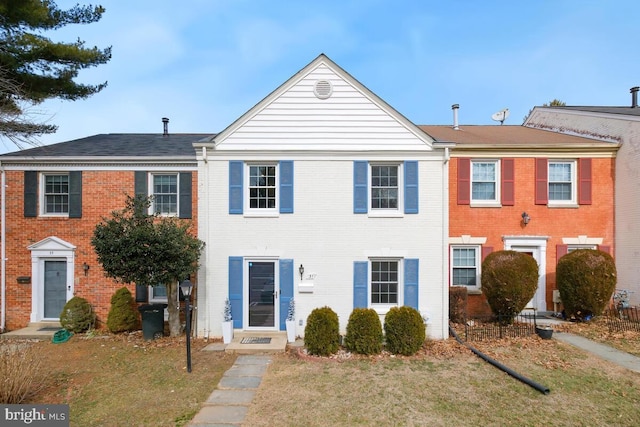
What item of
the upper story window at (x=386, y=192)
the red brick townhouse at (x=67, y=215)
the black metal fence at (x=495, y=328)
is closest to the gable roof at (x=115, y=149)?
the red brick townhouse at (x=67, y=215)

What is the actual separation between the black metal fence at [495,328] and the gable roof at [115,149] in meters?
10.3

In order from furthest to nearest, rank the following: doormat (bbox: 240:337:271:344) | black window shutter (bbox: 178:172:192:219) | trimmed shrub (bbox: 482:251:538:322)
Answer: black window shutter (bbox: 178:172:192:219) < trimmed shrub (bbox: 482:251:538:322) < doormat (bbox: 240:337:271:344)

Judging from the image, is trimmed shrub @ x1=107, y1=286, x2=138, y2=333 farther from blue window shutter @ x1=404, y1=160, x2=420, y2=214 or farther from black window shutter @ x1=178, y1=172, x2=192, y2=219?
blue window shutter @ x1=404, y1=160, x2=420, y2=214

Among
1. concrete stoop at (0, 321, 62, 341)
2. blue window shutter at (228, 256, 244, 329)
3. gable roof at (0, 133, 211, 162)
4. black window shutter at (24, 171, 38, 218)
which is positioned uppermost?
gable roof at (0, 133, 211, 162)

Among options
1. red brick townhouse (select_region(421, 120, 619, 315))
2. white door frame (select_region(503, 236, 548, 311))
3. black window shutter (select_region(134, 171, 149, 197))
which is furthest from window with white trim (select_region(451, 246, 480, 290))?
black window shutter (select_region(134, 171, 149, 197))

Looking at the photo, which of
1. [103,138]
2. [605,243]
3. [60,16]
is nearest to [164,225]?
[103,138]

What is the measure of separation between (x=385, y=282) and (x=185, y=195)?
6997 millimetres

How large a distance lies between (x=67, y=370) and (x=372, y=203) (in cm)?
894

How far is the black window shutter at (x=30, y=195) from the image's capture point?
10.8m

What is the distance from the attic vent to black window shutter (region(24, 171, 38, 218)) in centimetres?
967

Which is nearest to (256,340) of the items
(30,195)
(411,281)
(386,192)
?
(411,281)

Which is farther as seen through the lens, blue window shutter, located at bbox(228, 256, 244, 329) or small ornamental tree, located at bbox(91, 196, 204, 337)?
blue window shutter, located at bbox(228, 256, 244, 329)

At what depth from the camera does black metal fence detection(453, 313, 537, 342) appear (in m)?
9.95

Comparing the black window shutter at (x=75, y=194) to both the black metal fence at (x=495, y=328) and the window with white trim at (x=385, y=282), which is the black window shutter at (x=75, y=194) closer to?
the window with white trim at (x=385, y=282)
